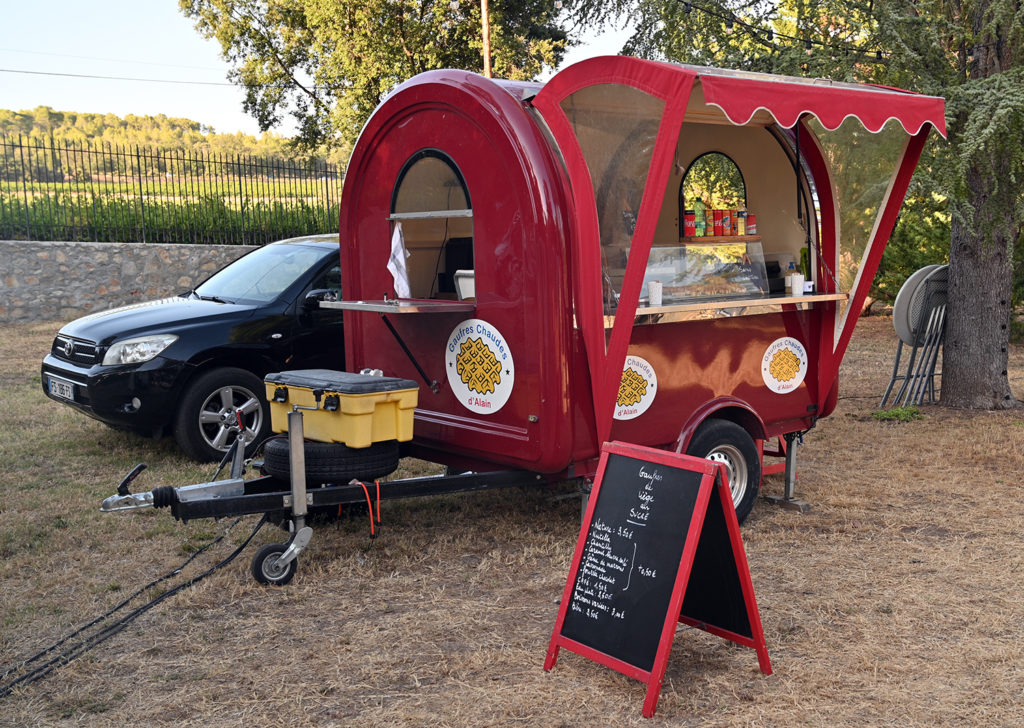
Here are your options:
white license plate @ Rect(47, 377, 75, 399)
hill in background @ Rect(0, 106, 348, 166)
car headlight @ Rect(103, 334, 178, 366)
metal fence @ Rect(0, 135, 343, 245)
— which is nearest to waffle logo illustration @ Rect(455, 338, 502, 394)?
car headlight @ Rect(103, 334, 178, 366)

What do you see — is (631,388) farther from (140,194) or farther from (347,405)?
(140,194)

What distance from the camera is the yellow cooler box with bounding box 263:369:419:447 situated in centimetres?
473

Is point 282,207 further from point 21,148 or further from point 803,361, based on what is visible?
point 803,361

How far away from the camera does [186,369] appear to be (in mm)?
7078

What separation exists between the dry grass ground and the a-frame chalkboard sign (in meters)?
0.15

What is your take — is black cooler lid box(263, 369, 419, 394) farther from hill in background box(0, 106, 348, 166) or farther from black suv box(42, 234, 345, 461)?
hill in background box(0, 106, 348, 166)

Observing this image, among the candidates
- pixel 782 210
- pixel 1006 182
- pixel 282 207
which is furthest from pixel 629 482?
pixel 282 207

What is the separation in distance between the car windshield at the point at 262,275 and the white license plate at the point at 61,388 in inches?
52.0

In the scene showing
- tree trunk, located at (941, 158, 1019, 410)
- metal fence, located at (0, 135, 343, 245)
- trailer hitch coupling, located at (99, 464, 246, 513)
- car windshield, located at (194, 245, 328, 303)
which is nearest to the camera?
trailer hitch coupling, located at (99, 464, 246, 513)

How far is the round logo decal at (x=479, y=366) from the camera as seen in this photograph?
509 centimetres

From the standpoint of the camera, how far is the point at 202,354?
23.4 ft

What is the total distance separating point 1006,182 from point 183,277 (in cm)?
1254

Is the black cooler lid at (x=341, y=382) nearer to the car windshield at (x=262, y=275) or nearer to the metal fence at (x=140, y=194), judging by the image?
the car windshield at (x=262, y=275)

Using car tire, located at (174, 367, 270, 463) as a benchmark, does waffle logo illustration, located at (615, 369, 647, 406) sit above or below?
above
